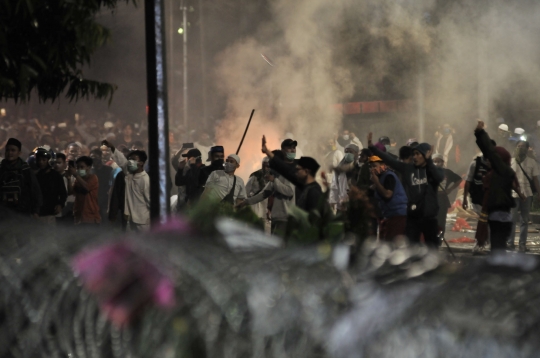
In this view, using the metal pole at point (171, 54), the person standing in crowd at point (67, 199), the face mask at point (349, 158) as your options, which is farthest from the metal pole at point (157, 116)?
the metal pole at point (171, 54)

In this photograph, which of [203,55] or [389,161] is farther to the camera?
[203,55]

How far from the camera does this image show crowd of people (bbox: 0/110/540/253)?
812 centimetres

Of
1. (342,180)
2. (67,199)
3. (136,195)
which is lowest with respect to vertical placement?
(67,199)

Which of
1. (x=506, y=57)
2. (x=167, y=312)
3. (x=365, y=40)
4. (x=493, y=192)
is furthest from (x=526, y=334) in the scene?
(x=365, y=40)

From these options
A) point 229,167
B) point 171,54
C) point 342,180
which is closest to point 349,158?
Answer: point 342,180

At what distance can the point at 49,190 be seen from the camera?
34.2 feet

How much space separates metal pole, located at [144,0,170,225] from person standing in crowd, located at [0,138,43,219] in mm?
5229

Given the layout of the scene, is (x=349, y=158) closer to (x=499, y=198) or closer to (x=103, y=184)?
(x=103, y=184)

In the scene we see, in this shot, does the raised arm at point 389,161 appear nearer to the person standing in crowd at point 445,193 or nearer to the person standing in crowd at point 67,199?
the person standing in crowd at point 445,193

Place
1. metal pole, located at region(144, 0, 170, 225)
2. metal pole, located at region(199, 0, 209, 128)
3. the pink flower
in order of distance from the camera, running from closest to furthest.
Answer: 1. the pink flower
2. metal pole, located at region(144, 0, 170, 225)
3. metal pole, located at region(199, 0, 209, 128)

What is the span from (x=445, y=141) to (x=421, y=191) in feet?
35.4

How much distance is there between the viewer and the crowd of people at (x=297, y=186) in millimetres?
8117

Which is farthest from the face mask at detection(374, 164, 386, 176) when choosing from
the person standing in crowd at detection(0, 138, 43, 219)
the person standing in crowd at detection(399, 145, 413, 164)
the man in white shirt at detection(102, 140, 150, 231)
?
the person standing in crowd at detection(0, 138, 43, 219)

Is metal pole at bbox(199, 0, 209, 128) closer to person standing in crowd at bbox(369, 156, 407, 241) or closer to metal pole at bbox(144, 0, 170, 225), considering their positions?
person standing in crowd at bbox(369, 156, 407, 241)
